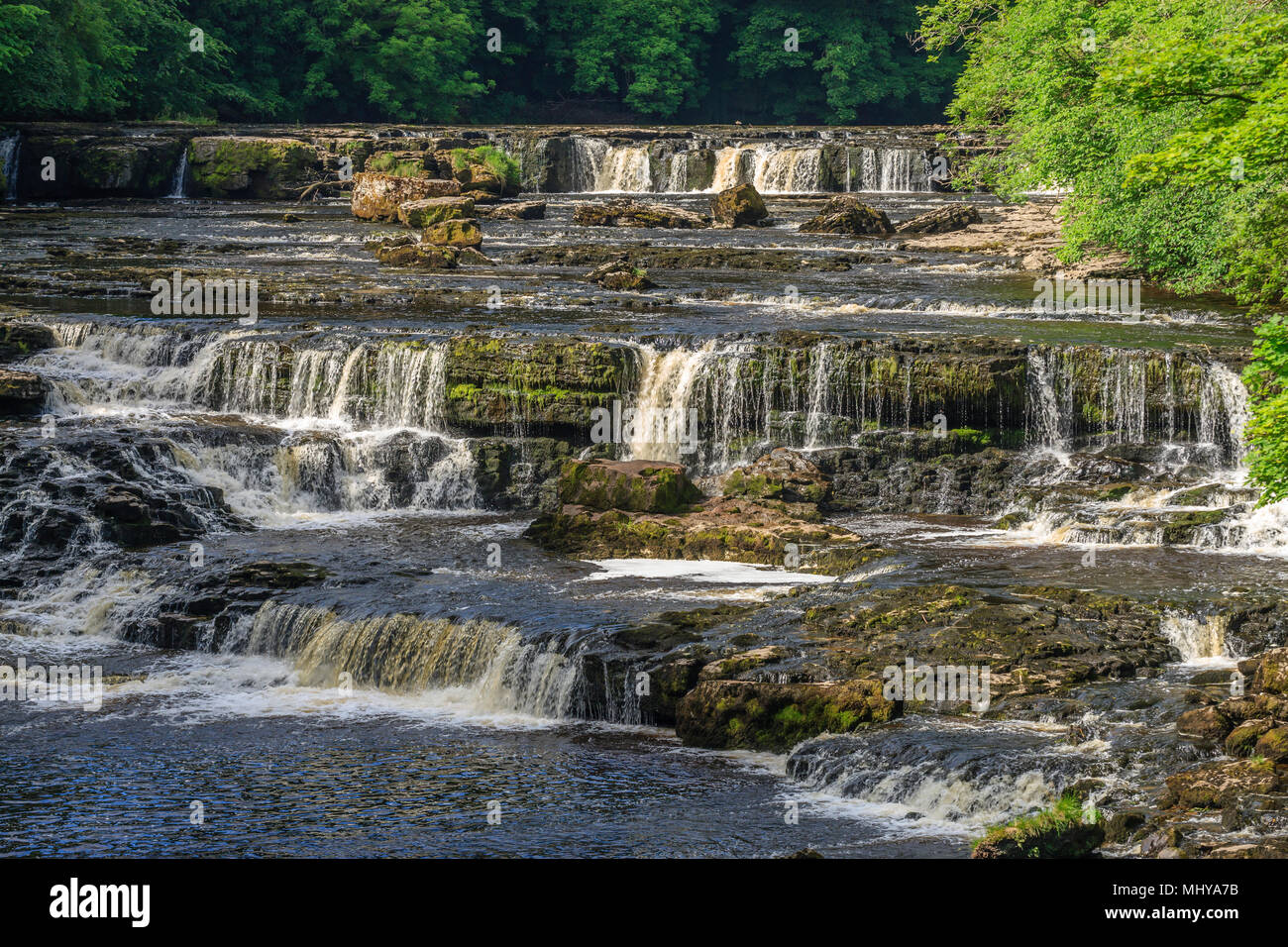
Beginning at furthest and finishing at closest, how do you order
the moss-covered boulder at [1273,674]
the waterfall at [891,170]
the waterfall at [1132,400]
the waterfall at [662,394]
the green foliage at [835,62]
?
the green foliage at [835,62], the waterfall at [891,170], the waterfall at [662,394], the waterfall at [1132,400], the moss-covered boulder at [1273,674]

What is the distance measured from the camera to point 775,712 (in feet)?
49.7

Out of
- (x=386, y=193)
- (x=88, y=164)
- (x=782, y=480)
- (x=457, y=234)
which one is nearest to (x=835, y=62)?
(x=386, y=193)

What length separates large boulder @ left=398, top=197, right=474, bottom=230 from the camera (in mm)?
43344

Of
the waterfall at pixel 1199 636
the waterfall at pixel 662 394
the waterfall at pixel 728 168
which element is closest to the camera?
the waterfall at pixel 1199 636

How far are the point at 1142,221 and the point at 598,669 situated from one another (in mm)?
17187

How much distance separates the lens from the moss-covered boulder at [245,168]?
51.4 metres

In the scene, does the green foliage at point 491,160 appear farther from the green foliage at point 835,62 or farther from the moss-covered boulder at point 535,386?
the green foliage at point 835,62

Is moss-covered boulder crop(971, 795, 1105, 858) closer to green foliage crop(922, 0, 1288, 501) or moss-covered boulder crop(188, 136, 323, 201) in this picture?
green foliage crop(922, 0, 1288, 501)

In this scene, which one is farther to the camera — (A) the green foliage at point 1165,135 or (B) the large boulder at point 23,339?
(B) the large boulder at point 23,339

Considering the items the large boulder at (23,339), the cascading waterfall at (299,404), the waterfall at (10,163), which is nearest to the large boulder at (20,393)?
the cascading waterfall at (299,404)

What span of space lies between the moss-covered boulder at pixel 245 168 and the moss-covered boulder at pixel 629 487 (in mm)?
32227

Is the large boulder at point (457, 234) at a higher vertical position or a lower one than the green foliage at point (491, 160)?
lower

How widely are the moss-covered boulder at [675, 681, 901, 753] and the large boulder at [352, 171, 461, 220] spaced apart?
31685mm

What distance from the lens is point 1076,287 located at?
3173 centimetres
